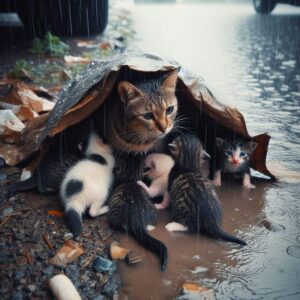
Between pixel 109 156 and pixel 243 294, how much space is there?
1621 mm

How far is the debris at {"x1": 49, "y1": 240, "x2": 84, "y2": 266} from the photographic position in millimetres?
2520

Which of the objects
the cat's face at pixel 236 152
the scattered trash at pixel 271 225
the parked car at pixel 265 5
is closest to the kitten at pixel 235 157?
the cat's face at pixel 236 152

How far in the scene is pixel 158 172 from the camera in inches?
136

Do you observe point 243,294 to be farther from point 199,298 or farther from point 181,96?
point 181,96

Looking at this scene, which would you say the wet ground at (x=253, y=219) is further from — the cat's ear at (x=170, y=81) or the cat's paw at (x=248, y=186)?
the cat's ear at (x=170, y=81)

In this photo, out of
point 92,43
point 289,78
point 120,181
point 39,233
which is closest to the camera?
point 39,233

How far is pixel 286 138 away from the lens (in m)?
4.49

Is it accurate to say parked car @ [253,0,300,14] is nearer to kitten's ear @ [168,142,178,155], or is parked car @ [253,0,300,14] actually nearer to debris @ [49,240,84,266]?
kitten's ear @ [168,142,178,155]

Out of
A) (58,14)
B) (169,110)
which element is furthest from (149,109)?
(58,14)

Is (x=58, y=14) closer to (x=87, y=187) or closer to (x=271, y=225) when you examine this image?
(x=87, y=187)

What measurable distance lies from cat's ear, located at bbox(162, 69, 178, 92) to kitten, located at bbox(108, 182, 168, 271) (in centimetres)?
91

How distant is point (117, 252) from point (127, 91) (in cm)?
132

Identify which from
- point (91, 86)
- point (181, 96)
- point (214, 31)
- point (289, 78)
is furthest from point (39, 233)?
point (214, 31)

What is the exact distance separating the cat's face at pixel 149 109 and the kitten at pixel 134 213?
0.54 meters
